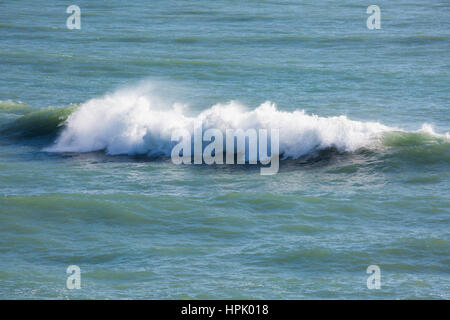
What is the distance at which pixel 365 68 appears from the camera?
30641mm

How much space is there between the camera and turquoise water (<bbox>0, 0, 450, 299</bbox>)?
12969mm

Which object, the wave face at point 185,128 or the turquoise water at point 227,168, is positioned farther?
the wave face at point 185,128

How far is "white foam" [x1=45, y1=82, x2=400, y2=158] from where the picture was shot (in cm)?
2052

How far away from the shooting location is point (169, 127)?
72.2 feet

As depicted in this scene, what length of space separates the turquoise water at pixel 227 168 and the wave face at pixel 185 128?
0.19ft

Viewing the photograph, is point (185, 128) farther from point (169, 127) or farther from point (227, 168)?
point (227, 168)

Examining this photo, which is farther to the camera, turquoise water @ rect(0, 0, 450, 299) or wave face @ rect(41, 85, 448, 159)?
wave face @ rect(41, 85, 448, 159)

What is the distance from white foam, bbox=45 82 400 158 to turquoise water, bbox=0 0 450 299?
58mm

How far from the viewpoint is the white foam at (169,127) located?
20516mm

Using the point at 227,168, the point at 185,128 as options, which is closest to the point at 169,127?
the point at 185,128

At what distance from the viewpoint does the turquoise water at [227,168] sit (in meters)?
13.0

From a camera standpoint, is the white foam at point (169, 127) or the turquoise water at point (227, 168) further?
the white foam at point (169, 127)

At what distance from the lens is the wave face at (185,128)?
67.1ft
